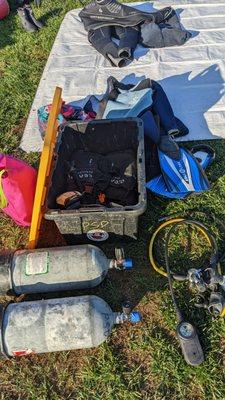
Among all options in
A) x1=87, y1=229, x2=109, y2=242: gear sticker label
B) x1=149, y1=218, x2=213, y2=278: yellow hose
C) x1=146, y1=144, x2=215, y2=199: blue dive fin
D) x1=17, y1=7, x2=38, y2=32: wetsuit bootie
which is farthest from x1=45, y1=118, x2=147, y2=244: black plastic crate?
x1=17, y1=7, x2=38, y2=32: wetsuit bootie

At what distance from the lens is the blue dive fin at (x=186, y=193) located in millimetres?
3486

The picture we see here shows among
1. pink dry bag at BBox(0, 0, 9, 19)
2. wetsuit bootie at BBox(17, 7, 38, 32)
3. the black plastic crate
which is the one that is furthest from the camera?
pink dry bag at BBox(0, 0, 9, 19)

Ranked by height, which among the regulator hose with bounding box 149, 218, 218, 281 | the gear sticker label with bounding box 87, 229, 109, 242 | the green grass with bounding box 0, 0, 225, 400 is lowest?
the green grass with bounding box 0, 0, 225, 400

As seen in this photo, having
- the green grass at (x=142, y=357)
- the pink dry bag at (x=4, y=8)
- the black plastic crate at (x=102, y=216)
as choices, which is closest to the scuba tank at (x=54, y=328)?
the green grass at (x=142, y=357)

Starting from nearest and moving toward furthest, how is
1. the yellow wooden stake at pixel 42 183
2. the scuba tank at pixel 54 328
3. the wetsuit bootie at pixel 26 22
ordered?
the scuba tank at pixel 54 328, the yellow wooden stake at pixel 42 183, the wetsuit bootie at pixel 26 22

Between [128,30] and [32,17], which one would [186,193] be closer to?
[128,30]

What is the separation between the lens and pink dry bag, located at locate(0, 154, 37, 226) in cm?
311

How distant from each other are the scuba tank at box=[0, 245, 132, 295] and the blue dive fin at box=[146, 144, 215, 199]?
0.83 meters

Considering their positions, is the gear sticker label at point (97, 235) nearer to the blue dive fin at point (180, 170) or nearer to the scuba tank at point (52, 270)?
the scuba tank at point (52, 270)

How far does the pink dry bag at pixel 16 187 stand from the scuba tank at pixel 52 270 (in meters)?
0.45

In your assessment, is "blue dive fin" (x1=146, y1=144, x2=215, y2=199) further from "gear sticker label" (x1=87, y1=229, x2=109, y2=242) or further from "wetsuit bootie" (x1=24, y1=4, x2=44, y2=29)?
"wetsuit bootie" (x1=24, y1=4, x2=44, y2=29)

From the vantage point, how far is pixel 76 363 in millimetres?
2822

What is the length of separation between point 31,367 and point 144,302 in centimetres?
89

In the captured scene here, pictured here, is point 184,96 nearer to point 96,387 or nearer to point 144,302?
point 144,302
